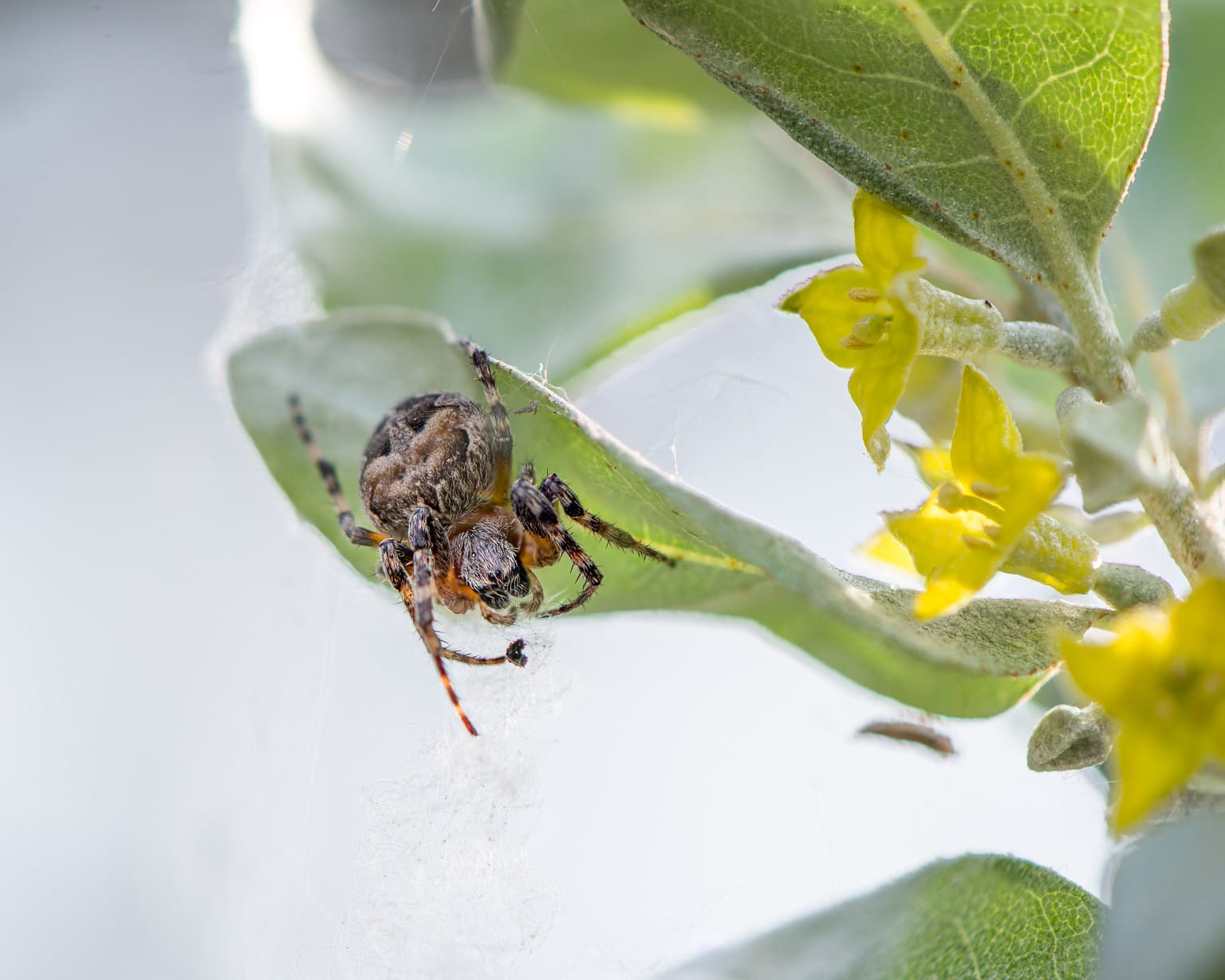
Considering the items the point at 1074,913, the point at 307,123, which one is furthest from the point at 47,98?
the point at 1074,913

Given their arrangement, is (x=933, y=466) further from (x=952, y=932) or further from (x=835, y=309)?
(x=952, y=932)

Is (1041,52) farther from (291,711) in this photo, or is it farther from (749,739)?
(291,711)

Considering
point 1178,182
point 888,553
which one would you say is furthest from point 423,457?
point 1178,182

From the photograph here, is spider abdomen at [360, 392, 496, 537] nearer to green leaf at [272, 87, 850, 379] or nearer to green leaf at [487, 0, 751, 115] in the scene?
green leaf at [272, 87, 850, 379]

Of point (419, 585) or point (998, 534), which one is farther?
point (419, 585)

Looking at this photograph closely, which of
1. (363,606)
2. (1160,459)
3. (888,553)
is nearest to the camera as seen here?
(1160,459)

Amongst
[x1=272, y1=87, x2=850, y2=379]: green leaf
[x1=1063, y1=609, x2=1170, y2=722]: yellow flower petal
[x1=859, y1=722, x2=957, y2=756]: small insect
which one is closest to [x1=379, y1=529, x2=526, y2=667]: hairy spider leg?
[x1=272, y1=87, x2=850, y2=379]: green leaf
